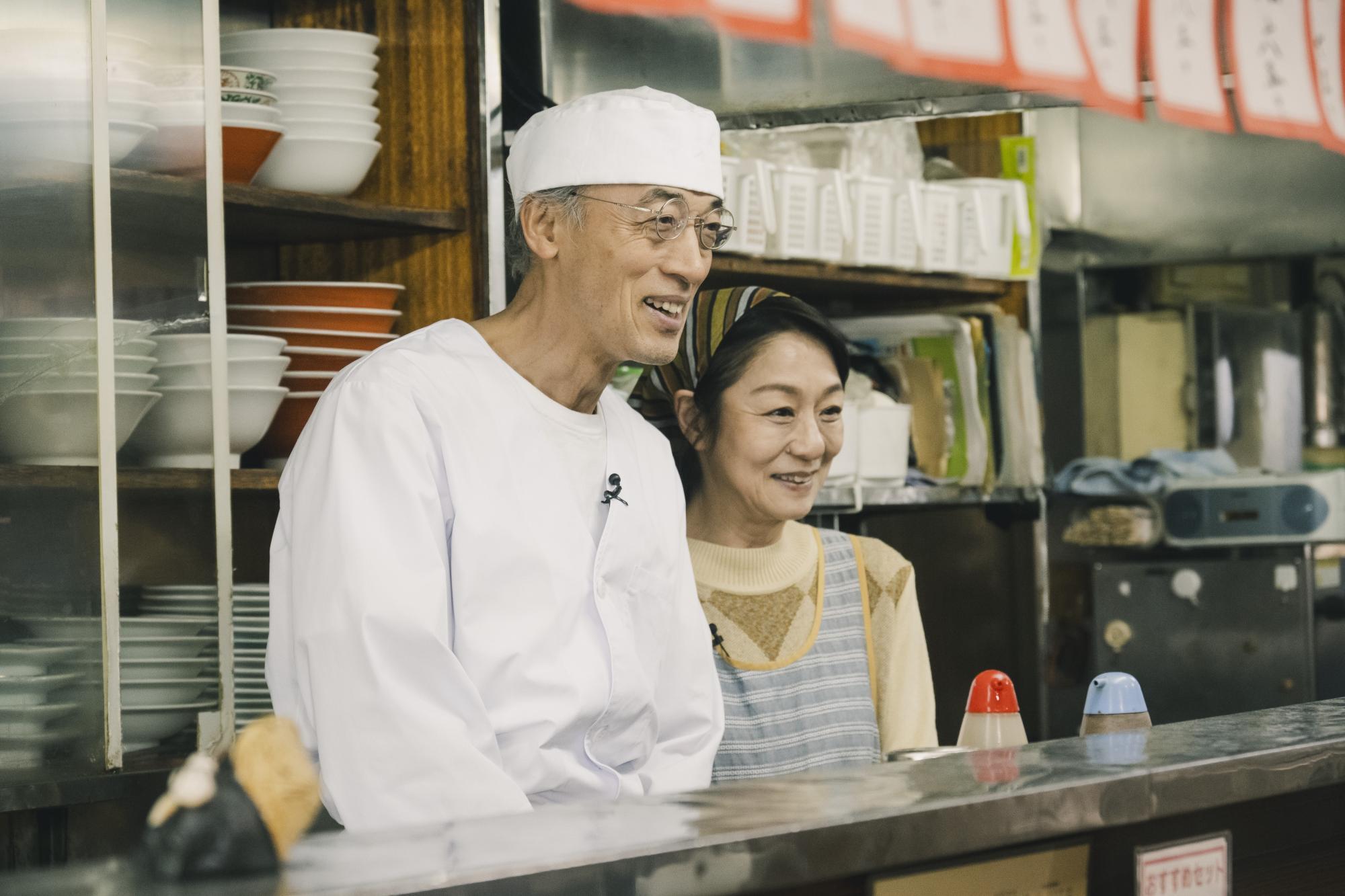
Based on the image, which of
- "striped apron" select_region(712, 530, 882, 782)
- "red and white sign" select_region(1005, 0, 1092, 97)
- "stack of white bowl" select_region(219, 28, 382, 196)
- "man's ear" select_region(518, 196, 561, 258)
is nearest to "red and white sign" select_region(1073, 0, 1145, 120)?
"red and white sign" select_region(1005, 0, 1092, 97)

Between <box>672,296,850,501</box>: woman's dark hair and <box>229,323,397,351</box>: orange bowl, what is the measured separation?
21.2 inches

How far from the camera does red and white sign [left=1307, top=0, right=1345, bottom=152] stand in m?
A: 2.85

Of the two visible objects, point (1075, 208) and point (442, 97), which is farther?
point (1075, 208)

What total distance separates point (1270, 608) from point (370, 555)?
3.01 m

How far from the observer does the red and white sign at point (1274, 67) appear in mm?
2689

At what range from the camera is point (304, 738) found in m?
1.66

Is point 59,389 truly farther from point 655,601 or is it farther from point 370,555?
point 655,601

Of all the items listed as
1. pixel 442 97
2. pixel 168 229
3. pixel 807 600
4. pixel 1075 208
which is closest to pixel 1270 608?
pixel 1075 208

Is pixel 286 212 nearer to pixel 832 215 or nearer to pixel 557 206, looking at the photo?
pixel 557 206

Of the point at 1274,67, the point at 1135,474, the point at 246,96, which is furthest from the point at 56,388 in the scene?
the point at 1135,474

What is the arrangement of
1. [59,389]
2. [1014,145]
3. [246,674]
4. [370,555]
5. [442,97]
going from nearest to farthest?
1. [370,555]
2. [59,389]
3. [246,674]
4. [442,97]
5. [1014,145]

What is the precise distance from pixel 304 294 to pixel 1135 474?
2470mm

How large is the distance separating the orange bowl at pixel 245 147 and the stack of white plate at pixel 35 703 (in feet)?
2.50

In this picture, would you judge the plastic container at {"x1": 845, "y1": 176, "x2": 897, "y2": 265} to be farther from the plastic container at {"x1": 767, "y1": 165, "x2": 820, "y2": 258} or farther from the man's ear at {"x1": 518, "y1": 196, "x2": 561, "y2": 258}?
the man's ear at {"x1": 518, "y1": 196, "x2": 561, "y2": 258}
